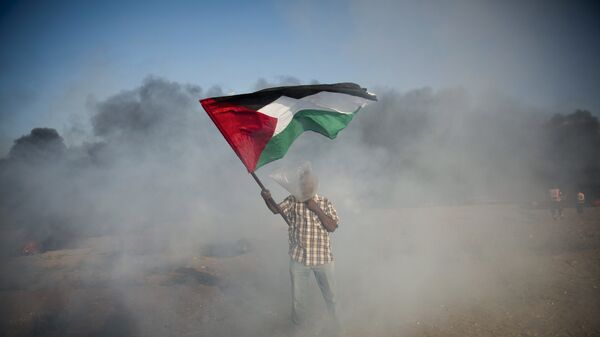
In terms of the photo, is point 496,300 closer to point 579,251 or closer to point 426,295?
point 426,295

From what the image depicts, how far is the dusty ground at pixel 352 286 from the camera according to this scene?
3219mm

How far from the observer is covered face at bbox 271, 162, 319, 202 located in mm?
2656

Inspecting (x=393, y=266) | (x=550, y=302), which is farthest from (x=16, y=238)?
(x=550, y=302)

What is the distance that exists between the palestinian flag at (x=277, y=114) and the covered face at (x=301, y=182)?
0.95 ft

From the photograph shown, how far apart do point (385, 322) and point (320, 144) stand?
7.75 metres

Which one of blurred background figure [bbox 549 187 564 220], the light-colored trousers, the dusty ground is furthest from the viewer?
blurred background figure [bbox 549 187 564 220]

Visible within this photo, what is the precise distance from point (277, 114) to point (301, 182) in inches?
26.1

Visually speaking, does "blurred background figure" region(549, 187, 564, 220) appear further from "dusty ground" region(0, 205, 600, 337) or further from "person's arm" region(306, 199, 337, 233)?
"person's arm" region(306, 199, 337, 233)

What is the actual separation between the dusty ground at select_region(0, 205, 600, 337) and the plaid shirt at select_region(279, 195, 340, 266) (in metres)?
0.89

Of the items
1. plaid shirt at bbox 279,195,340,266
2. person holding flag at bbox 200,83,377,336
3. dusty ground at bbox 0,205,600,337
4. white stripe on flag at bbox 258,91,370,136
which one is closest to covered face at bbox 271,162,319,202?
person holding flag at bbox 200,83,377,336

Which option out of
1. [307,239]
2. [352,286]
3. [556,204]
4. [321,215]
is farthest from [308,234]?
[556,204]

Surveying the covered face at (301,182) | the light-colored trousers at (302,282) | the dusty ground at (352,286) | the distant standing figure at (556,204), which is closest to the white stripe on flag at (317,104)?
the covered face at (301,182)

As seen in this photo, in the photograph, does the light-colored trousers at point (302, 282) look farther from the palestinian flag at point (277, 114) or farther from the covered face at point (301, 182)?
the palestinian flag at point (277, 114)

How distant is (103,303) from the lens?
3.93 metres
